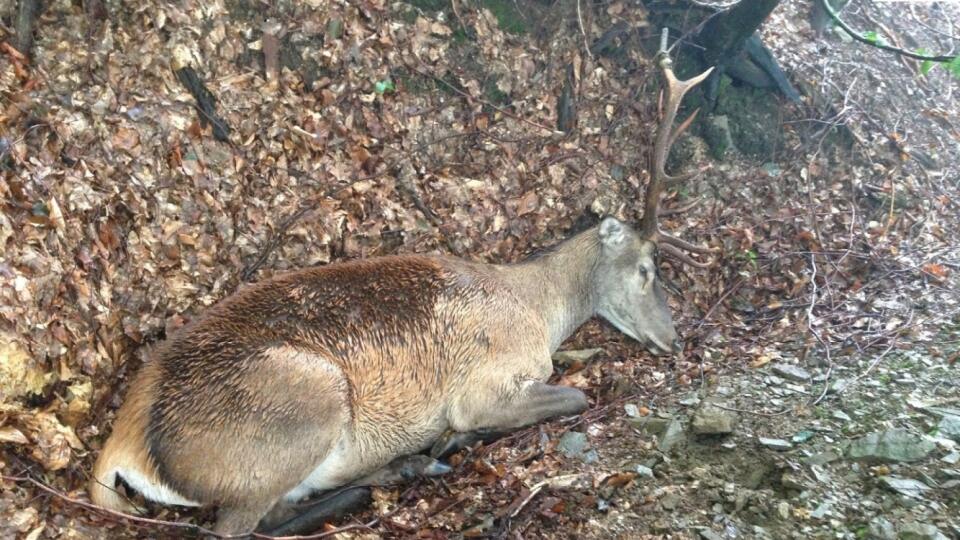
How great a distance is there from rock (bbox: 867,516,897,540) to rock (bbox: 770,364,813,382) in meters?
1.75

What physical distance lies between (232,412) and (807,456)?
130 inches

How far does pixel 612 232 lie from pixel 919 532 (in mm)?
3074

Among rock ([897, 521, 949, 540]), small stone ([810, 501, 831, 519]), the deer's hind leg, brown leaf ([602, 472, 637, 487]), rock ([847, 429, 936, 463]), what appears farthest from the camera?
the deer's hind leg

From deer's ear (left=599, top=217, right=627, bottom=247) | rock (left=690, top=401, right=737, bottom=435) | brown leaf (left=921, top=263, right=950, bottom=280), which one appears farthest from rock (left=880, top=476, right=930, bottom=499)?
brown leaf (left=921, top=263, right=950, bottom=280)

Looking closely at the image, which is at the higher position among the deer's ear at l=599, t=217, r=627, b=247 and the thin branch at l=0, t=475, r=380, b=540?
the deer's ear at l=599, t=217, r=627, b=247

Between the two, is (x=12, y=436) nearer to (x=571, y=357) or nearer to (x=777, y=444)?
(x=571, y=357)

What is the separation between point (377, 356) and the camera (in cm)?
455

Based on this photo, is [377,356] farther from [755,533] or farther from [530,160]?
[530,160]

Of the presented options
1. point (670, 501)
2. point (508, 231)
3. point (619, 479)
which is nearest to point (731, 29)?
point (508, 231)

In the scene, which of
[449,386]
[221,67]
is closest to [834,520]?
[449,386]

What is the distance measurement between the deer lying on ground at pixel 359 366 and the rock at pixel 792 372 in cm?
83

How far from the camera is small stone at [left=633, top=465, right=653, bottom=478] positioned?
428 centimetres

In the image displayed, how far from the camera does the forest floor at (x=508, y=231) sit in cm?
397

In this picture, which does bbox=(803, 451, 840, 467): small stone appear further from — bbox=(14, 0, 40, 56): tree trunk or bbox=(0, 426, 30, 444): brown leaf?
bbox=(14, 0, 40, 56): tree trunk
